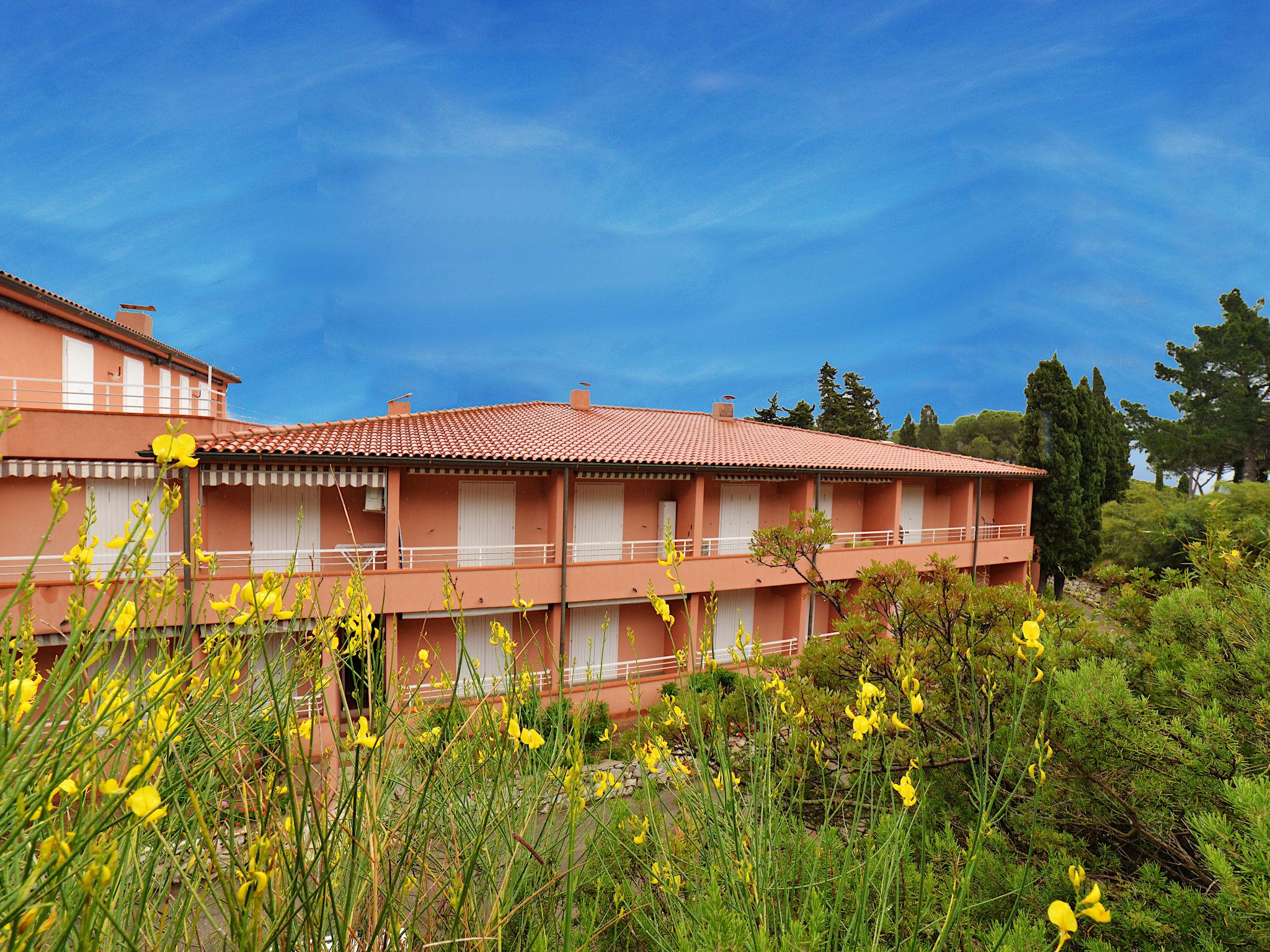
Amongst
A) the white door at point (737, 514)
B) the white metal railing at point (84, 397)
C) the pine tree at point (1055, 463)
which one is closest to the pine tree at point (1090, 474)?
the pine tree at point (1055, 463)

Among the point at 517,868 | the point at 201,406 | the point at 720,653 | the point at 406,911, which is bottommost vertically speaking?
the point at 720,653

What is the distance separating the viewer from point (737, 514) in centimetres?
1742

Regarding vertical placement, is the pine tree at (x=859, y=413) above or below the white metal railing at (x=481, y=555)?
above

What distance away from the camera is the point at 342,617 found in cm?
205

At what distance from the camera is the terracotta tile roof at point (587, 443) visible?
1207 cm

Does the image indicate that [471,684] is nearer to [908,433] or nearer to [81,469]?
[81,469]

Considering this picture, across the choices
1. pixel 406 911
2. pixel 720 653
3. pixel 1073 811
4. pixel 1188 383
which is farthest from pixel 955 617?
pixel 1188 383

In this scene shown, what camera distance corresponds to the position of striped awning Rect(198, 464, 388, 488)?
1095 cm

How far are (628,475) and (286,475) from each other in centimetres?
748

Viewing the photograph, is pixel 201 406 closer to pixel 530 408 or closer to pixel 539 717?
pixel 530 408

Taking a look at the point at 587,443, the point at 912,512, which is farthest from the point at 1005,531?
the point at 587,443

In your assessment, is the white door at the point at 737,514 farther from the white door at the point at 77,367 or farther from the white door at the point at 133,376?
the white door at the point at 133,376

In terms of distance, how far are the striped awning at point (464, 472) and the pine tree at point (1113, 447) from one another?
28.7 meters

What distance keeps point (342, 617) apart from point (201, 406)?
838 inches
